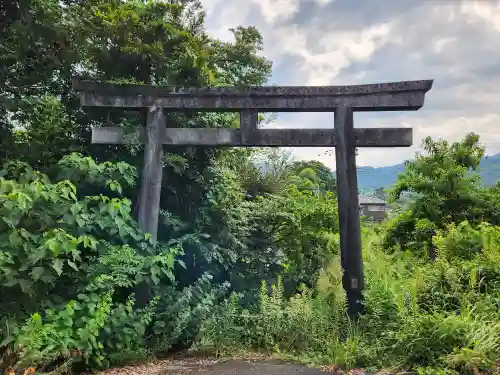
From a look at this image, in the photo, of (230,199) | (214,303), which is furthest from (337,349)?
(230,199)

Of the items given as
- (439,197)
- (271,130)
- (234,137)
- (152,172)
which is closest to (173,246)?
(152,172)

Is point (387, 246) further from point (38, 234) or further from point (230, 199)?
point (38, 234)

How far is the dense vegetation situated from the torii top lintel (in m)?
0.32

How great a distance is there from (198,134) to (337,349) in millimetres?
3170

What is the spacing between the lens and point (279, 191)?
7.31 meters

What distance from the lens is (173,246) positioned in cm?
553

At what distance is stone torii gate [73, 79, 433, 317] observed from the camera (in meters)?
5.34

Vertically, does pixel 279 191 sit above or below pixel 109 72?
below

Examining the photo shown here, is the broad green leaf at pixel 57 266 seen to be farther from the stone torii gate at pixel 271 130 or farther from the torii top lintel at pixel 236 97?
the torii top lintel at pixel 236 97

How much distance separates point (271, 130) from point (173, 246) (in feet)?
6.70

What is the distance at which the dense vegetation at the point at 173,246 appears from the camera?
415 centimetres

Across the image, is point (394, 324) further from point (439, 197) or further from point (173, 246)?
point (439, 197)

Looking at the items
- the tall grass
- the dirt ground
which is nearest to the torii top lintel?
the tall grass

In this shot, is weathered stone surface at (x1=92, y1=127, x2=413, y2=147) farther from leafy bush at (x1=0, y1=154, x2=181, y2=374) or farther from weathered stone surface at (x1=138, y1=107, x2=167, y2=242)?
leafy bush at (x1=0, y1=154, x2=181, y2=374)
